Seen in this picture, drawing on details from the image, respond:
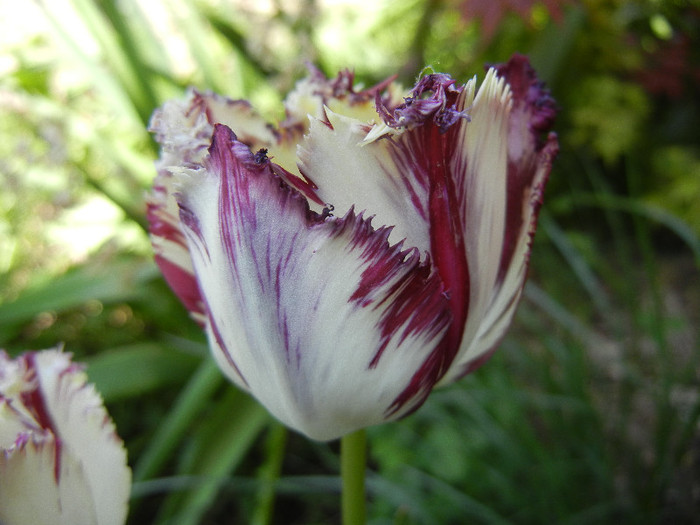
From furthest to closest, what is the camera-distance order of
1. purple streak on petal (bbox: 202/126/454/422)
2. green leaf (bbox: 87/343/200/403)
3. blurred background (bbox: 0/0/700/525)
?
green leaf (bbox: 87/343/200/403), blurred background (bbox: 0/0/700/525), purple streak on petal (bbox: 202/126/454/422)

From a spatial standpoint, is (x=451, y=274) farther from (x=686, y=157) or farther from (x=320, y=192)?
(x=686, y=157)

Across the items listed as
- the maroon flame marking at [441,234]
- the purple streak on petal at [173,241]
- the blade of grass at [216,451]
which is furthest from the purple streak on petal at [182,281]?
the blade of grass at [216,451]

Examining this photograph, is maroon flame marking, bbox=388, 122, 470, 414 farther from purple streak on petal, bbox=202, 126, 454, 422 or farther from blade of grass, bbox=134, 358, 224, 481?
blade of grass, bbox=134, 358, 224, 481

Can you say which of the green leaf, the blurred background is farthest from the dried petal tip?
the green leaf

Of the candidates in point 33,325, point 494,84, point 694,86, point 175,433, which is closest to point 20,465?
point 494,84

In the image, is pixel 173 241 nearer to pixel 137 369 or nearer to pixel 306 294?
pixel 306 294

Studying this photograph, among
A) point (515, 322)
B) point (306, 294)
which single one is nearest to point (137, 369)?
point (515, 322)
